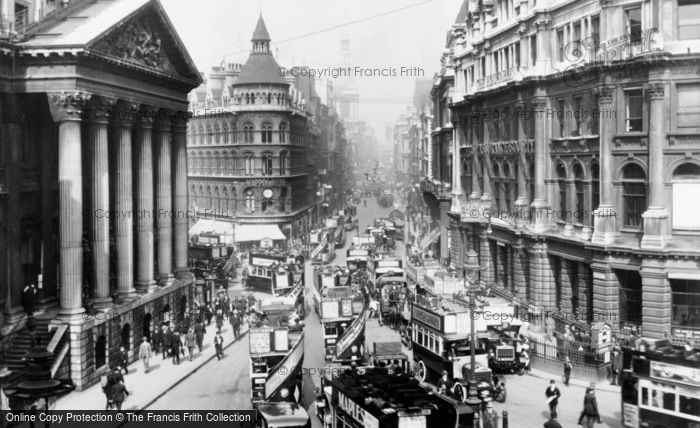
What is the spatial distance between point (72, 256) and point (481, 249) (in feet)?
97.2

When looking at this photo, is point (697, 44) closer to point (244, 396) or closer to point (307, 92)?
point (244, 396)

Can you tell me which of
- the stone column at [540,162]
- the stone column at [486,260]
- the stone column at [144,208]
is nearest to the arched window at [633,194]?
the stone column at [540,162]

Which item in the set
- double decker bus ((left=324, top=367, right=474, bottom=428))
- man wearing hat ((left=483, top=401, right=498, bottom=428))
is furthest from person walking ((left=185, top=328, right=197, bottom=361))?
man wearing hat ((left=483, top=401, right=498, bottom=428))

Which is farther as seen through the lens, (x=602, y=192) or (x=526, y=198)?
(x=526, y=198)

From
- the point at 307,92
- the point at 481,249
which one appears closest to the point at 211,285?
the point at 481,249

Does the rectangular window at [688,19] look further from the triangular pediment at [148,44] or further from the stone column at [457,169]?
the stone column at [457,169]

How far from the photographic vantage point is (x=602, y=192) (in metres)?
38.3

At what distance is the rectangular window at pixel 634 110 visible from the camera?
3678cm

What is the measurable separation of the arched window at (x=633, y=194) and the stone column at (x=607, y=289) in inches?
91.9

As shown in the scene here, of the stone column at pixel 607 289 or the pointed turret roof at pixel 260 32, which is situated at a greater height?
the pointed turret roof at pixel 260 32

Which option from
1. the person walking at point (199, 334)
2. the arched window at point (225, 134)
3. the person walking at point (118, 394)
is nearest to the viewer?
the person walking at point (118, 394)

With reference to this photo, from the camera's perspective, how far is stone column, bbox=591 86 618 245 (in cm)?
3784

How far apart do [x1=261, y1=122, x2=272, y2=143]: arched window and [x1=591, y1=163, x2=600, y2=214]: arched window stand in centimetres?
5532

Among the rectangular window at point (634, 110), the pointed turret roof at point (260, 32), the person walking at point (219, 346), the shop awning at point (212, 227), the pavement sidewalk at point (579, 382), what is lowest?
the pavement sidewalk at point (579, 382)
